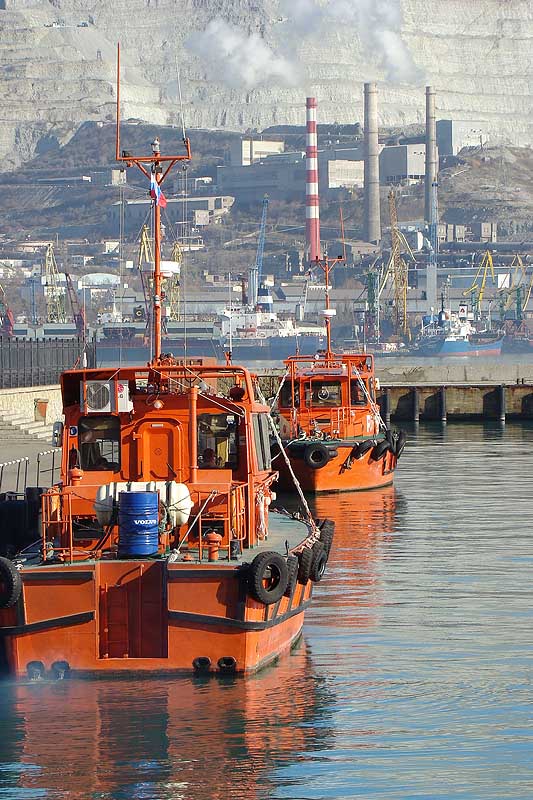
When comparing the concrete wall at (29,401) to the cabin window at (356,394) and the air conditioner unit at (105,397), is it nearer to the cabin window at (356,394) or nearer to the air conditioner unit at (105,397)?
the cabin window at (356,394)

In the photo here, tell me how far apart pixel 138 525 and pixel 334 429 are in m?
23.8

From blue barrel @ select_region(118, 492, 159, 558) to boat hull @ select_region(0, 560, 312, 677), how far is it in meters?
0.42

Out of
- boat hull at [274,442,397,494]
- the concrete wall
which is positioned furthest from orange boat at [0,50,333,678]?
the concrete wall

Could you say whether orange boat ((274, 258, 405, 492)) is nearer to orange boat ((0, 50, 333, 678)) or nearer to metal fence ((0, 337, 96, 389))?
orange boat ((0, 50, 333, 678))

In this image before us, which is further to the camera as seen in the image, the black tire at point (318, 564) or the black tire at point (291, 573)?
the black tire at point (318, 564)

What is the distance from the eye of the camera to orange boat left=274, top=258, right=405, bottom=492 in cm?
4075

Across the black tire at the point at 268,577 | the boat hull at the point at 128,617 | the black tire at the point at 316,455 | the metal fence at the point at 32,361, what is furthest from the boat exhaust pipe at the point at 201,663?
the metal fence at the point at 32,361

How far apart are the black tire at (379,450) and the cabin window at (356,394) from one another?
130 centimetres

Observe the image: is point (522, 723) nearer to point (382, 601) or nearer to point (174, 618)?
point (174, 618)

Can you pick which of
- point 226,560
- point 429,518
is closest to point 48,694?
point 226,560

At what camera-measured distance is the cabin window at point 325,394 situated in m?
42.5

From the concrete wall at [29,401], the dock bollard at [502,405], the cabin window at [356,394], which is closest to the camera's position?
the cabin window at [356,394]

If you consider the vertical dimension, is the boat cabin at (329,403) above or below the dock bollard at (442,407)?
above

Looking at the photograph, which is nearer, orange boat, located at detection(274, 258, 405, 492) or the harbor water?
the harbor water
